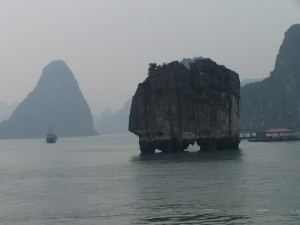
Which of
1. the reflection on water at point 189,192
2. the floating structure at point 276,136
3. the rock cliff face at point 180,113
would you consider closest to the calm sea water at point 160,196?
the reflection on water at point 189,192

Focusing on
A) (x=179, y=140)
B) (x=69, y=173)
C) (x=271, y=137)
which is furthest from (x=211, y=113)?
(x=271, y=137)

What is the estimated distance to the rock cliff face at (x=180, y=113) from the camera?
101m

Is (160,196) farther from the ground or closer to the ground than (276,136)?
closer to the ground

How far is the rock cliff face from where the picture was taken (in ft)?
330

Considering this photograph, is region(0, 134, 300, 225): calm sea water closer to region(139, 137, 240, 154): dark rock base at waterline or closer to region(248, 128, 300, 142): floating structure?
region(139, 137, 240, 154): dark rock base at waterline

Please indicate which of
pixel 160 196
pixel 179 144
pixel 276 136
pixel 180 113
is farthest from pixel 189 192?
pixel 276 136

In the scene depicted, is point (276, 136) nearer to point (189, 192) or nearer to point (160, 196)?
point (189, 192)

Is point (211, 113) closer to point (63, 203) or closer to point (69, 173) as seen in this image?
point (69, 173)

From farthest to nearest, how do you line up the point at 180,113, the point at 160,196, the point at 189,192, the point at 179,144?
the point at 180,113 < the point at 179,144 < the point at 189,192 < the point at 160,196

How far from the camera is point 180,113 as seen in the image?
102 m

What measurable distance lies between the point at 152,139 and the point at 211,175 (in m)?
42.8

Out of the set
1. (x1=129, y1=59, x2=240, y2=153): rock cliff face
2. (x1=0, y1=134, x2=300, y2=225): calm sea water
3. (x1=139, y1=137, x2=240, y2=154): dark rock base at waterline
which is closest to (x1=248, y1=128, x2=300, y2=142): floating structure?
(x1=129, y1=59, x2=240, y2=153): rock cliff face

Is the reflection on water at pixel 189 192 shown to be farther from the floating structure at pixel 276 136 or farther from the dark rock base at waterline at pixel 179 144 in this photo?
the floating structure at pixel 276 136

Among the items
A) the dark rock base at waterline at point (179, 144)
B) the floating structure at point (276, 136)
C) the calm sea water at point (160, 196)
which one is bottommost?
the calm sea water at point (160, 196)
